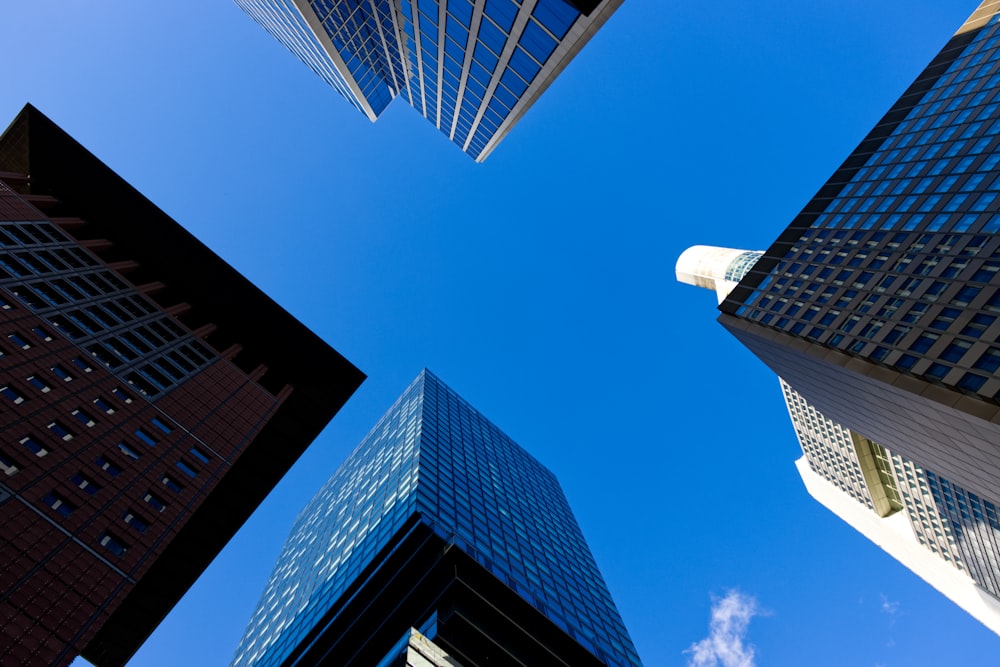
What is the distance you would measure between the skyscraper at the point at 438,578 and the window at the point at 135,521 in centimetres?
1341

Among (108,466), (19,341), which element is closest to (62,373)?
(19,341)

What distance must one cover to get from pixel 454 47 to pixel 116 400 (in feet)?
107

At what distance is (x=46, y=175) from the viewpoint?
57969 millimetres

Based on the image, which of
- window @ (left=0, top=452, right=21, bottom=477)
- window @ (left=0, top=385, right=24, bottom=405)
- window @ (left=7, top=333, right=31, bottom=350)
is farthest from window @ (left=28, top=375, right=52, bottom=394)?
window @ (left=0, top=452, right=21, bottom=477)

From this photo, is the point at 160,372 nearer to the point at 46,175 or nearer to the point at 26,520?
the point at 26,520

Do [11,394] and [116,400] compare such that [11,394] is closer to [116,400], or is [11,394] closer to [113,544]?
[116,400]

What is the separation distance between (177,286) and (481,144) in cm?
3467

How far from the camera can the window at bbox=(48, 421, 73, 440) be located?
30375 millimetres

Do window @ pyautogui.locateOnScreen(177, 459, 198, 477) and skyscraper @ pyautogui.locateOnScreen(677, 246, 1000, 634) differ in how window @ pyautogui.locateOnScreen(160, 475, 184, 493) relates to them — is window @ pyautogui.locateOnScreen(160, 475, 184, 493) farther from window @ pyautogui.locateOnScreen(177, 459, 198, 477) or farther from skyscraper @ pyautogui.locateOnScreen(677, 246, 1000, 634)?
skyscraper @ pyautogui.locateOnScreen(677, 246, 1000, 634)

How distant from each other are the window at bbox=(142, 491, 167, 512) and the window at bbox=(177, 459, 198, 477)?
9.81 ft

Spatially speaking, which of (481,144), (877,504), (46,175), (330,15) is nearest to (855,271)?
(481,144)

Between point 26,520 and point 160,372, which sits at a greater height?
point 160,372

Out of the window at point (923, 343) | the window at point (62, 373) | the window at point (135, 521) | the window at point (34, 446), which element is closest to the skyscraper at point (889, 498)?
the window at point (923, 343)

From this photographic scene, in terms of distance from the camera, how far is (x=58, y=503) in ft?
91.4
